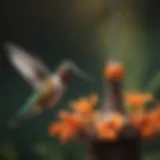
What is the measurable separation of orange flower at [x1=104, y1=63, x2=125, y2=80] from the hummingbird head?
0.21ft

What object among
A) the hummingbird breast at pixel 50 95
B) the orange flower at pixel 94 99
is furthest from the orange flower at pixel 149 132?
the hummingbird breast at pixel 50 95

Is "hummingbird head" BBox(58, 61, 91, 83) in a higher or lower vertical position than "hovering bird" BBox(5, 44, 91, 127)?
higher

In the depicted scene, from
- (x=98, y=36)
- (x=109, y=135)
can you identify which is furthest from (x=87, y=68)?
(x=109, y=135)

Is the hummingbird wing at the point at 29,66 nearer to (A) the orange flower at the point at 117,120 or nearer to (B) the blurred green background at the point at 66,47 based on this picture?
(B) the blurred green background at the point at 66,47

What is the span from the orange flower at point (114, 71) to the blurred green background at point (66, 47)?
2 centimetres

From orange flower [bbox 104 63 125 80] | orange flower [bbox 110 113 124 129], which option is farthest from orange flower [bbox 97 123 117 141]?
orange flower [bbox 104 63 125 80]

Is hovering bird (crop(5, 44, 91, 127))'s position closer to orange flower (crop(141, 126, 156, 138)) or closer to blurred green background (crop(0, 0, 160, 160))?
blurred green background (crop(0, 0, 160, 160))

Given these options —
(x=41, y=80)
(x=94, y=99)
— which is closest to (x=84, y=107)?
(x=94, y=99)

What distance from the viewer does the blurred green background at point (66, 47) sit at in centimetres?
125

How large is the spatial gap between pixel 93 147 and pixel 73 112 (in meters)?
0.11

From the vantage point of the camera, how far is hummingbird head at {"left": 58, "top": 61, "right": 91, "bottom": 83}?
1.27 metres

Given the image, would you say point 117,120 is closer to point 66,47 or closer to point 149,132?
point 149,132

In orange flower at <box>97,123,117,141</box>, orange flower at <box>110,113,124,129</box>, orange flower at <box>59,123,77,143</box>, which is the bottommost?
orange flower at <box>59,123,77,143</box>

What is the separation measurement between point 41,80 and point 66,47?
116mm
